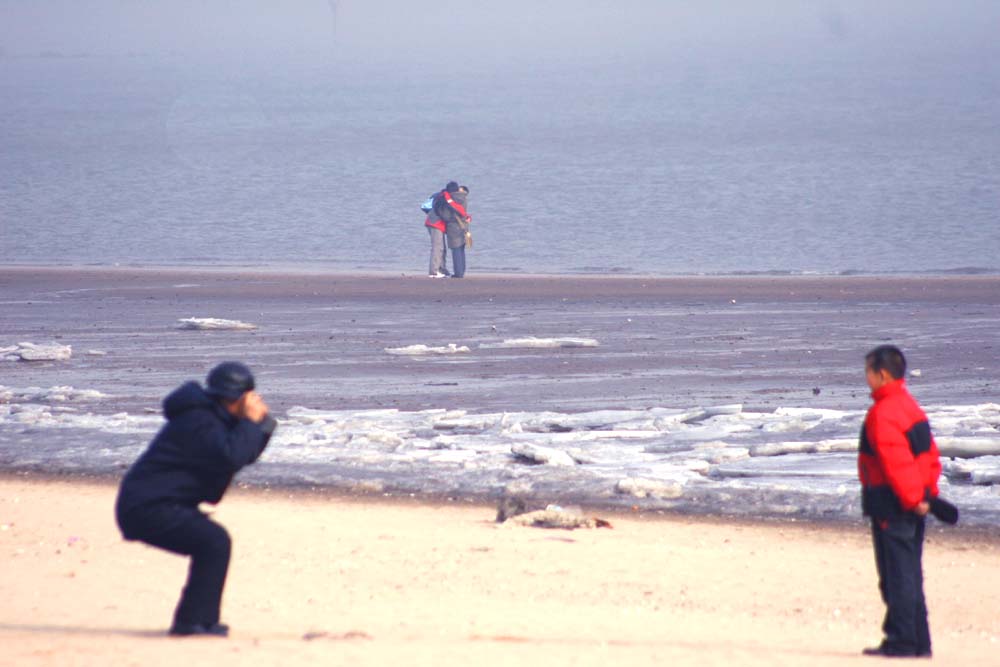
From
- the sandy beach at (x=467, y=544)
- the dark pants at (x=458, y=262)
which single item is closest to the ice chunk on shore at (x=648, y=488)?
the sandy beach at (x=467, y=544)

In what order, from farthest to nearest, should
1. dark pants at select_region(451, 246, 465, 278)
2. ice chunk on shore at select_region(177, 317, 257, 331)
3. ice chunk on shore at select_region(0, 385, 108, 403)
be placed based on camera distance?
dark pants at select_region(451, 246, 465, 278)
ice chunk on shore at select_region(177, 317, 257, 331)
ice chunk on shore at select_region(0, 385, 108, 403)

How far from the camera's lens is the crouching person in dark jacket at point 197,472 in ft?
21.2

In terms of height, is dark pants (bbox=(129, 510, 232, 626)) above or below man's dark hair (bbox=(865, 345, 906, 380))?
below

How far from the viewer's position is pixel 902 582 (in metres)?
6.79

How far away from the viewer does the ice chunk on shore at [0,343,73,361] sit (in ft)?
59.9

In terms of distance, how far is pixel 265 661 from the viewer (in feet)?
21.1

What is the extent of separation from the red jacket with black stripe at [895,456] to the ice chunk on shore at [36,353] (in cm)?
1346

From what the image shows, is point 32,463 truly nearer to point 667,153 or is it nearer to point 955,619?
point 955,619

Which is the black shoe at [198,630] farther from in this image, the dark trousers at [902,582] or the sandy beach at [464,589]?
the dark trousers at [902,582]

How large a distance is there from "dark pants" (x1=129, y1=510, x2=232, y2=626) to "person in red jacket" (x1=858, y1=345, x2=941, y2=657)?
9.47ft

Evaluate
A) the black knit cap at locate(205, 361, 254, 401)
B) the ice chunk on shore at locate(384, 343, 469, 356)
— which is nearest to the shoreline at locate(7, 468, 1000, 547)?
the black knit cap at locate(205, 361, 254, 401)

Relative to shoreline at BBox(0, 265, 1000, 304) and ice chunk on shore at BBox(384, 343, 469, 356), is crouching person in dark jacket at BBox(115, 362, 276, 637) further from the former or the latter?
shoreline at BBox(0, 265, 1000, 304)

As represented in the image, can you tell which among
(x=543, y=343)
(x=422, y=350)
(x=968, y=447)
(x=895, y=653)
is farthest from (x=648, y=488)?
(x=543, y=343)

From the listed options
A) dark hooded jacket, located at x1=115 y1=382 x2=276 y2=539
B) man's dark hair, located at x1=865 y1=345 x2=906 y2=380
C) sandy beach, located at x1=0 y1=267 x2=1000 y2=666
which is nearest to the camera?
dark hooded jacket, located at x1=115 y1=382 x2=276 y2=539
